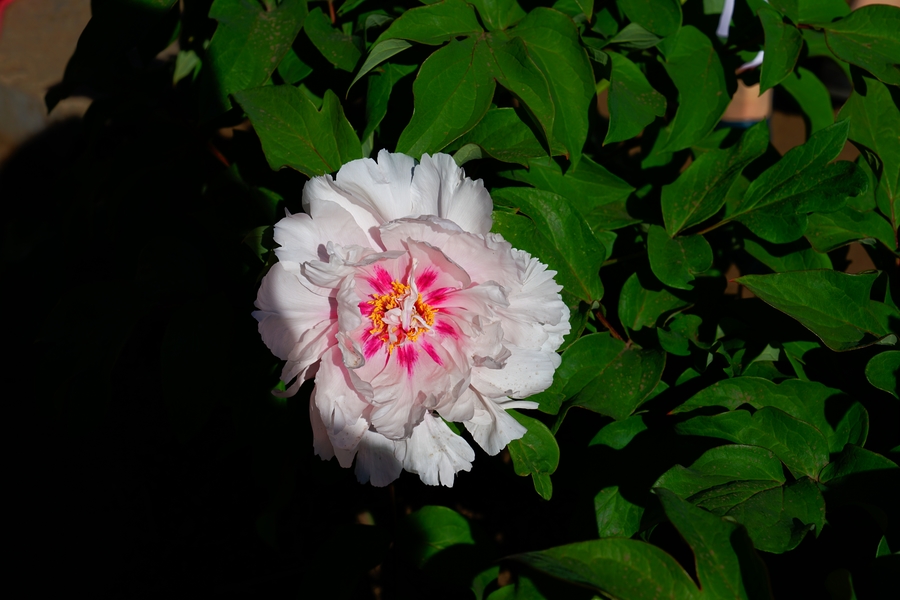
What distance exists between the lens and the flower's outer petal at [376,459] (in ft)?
3.28

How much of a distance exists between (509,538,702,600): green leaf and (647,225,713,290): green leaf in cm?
47

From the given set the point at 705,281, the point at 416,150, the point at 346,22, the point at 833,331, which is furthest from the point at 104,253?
the point at 833,331

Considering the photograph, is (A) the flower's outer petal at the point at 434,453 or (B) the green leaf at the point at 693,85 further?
(B) the green leaf at the point at 693,85

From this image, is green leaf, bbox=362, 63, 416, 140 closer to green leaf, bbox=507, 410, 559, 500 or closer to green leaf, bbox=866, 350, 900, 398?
green leaf, bbox=507, 410, 559, 500

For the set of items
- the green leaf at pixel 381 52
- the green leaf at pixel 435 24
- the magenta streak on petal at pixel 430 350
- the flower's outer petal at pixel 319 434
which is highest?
the green leaf at pixel 435 24

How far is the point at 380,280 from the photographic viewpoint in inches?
41.0

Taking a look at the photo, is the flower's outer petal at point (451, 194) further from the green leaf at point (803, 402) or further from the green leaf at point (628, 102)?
the green leaf at point (803, 402)

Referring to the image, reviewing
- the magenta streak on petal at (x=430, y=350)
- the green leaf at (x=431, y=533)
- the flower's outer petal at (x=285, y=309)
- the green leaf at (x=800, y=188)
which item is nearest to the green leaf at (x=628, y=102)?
the green leaf at (x=800, y=188)

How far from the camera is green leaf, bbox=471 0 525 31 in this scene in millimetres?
1141

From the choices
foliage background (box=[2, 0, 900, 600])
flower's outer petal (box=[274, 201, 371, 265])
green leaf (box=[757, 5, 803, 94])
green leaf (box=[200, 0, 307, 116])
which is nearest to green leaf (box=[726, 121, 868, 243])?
foliage background (box=[2, 0, 900, 600])

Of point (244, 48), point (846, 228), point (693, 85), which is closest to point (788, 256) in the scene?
point (846, 228)

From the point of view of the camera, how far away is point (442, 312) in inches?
41.8

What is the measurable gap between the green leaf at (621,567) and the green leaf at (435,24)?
2.44ft

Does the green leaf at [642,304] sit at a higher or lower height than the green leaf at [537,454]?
higher
